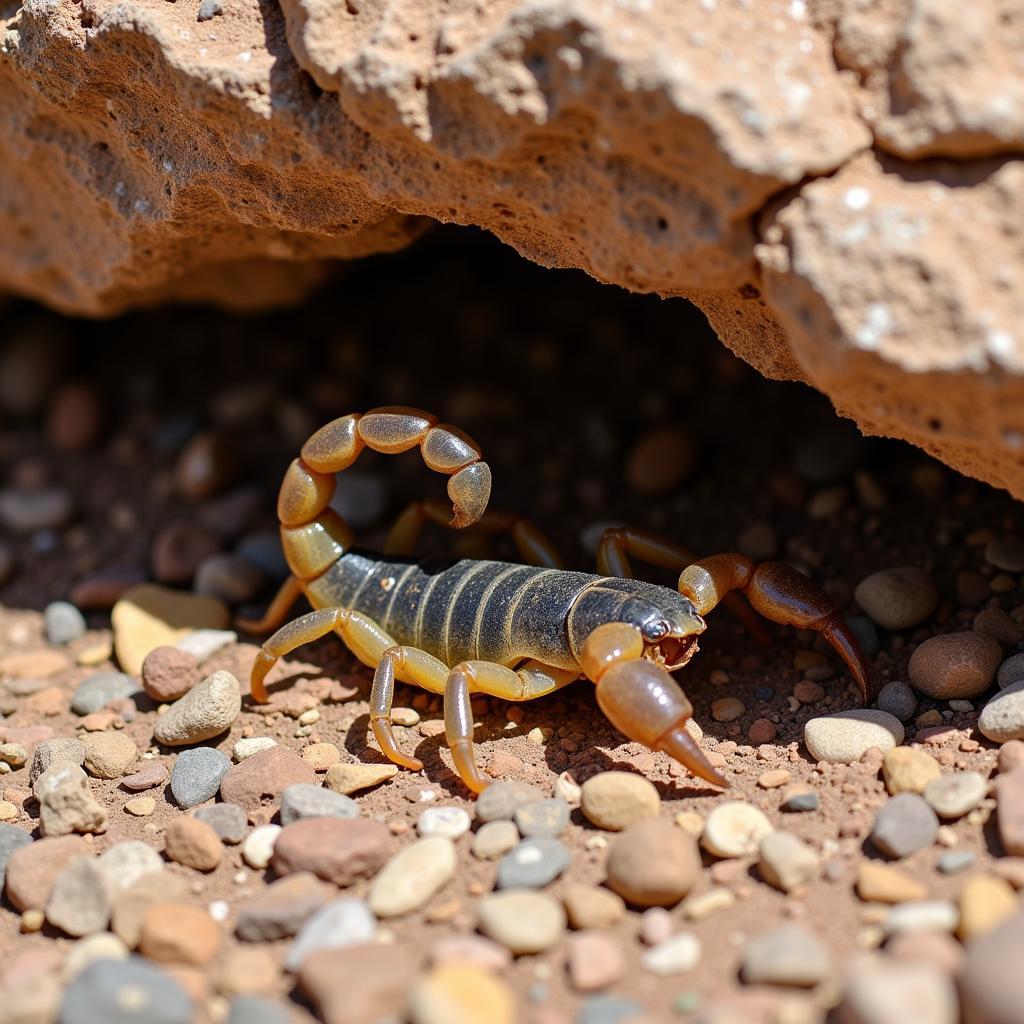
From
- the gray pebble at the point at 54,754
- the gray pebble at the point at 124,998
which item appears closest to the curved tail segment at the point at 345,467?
the gray pebble at the point at 54,754

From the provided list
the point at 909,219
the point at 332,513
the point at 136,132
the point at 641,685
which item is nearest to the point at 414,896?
the point at 641,685

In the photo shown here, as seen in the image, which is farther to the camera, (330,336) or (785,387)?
(330,336)

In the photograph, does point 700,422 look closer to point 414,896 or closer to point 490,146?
point 490,146

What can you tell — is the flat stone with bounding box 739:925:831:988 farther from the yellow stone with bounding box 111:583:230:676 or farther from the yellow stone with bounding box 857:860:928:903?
the yellow stone with bounding box 111:583:230:676

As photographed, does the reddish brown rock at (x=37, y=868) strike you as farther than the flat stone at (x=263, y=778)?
No

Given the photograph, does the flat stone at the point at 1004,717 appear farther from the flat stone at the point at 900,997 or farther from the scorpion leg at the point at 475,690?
the scorpion leg at the point at 475,690
